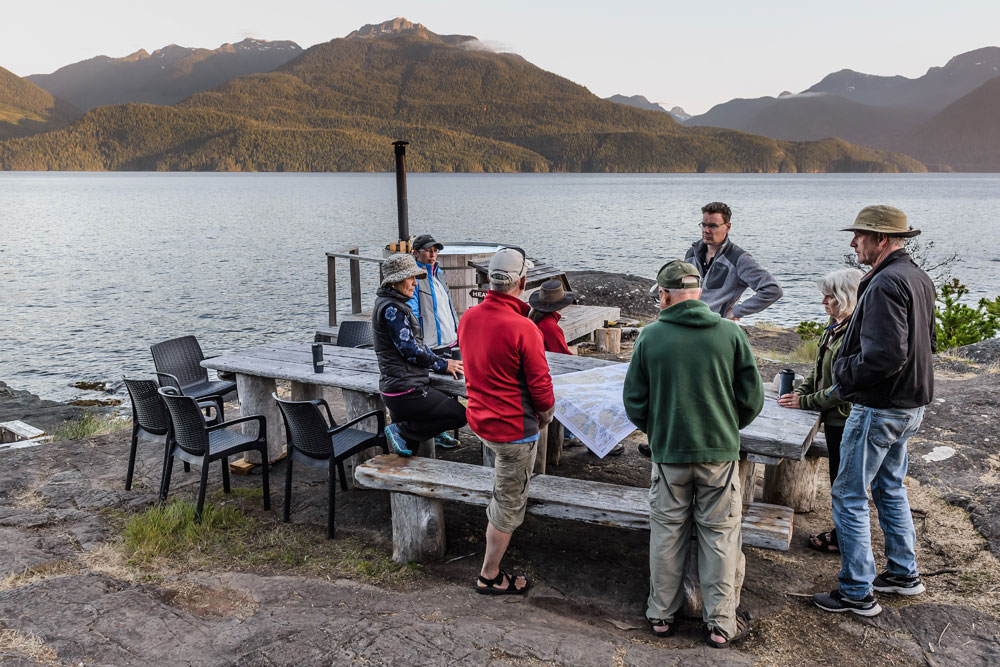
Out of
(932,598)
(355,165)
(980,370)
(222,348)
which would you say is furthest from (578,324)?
(355,165)

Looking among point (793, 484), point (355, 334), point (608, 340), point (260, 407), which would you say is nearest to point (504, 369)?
point (793, 484)

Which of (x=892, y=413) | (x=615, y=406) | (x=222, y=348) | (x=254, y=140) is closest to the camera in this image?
(x=892, y=413)

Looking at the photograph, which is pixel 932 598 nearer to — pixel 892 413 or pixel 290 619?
pixel 892 413

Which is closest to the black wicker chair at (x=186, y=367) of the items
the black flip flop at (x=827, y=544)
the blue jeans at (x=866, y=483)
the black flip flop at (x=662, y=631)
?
the black flip flop at (x=662, y=631)

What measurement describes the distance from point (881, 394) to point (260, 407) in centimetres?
476

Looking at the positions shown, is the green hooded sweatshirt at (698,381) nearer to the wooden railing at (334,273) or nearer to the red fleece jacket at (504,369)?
the red fleece jacket at (504,369)

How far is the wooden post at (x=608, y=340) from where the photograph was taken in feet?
37.8

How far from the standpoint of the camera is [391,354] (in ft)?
15.4

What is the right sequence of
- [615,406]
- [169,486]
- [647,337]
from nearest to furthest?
[647,337], [615,406], [169,486]

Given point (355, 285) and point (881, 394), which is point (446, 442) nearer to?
point (881, 394)

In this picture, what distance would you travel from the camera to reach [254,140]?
194250 mm

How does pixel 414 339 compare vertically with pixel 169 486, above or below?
above

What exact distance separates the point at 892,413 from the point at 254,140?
210 metres

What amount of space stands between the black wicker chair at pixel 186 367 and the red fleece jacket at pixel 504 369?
3735 mm
